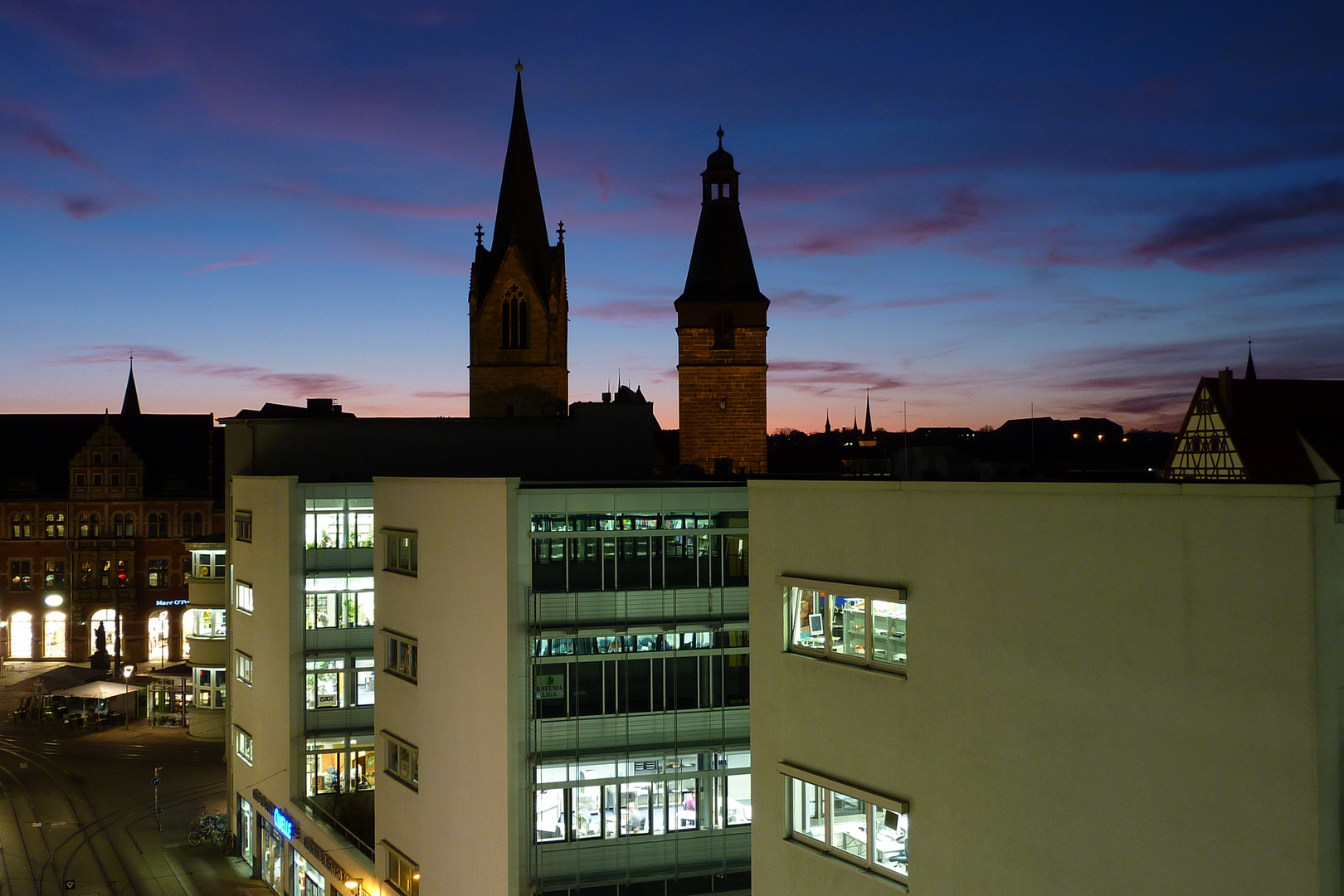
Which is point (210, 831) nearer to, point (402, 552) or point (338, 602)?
point (338, 602)

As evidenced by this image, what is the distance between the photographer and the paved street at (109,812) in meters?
28.1

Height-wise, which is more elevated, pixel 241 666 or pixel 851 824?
pixel 851 824

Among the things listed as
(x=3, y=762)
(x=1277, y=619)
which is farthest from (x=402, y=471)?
(x=1277, y=619)

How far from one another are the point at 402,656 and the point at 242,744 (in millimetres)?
12352

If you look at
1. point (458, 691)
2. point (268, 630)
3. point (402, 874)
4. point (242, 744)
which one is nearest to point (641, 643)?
point (458, 691)

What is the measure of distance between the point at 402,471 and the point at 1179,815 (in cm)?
2502

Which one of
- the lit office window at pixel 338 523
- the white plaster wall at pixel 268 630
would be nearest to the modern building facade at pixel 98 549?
the white plaster wall at pixel 268 630

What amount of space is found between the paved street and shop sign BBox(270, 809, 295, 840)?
210 centimetres

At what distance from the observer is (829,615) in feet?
35.4

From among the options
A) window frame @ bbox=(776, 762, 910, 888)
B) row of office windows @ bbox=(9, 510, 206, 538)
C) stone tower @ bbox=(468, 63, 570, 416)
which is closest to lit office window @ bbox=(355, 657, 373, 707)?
window frame @ bbox=(776, 762, 910, 888)

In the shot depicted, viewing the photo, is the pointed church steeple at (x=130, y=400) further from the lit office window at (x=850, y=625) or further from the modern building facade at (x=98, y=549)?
the lit office window at (x=850, y=625)

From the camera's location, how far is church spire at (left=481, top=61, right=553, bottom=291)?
54.9m

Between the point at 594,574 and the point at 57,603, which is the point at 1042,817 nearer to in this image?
the point at 594,574

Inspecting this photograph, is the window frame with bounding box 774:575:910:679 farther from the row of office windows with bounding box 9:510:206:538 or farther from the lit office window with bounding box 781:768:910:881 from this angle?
the row of office windows with bounding box 9:510:206:538
